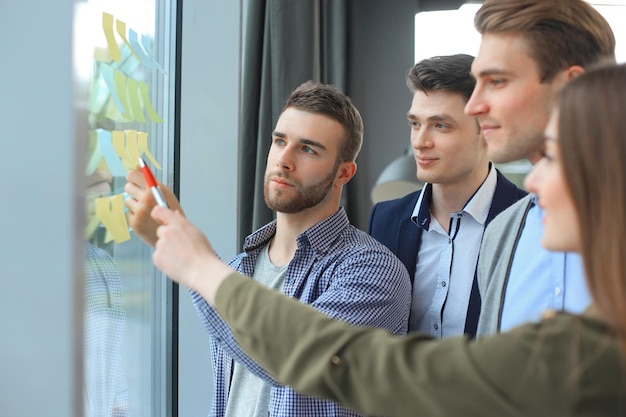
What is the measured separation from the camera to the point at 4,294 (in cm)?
86

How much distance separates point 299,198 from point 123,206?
1.28 feet

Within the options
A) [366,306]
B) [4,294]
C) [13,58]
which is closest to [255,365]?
[366,306]

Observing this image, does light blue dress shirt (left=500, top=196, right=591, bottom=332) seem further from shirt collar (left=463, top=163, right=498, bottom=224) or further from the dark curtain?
the dark curtain

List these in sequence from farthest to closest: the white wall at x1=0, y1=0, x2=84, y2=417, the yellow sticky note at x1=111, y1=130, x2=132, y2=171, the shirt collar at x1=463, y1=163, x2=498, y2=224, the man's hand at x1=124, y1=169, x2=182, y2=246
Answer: the shirt collar at x1=463, y1=163, x2=498, y2=224
the yellow sticky note at x1=111, y1=130, x2=132, y2=171
the man's hand at x1=124, y1=169, x2=182, y2=246
the white wall at x1=0, y1=0, x2=84, y2=417

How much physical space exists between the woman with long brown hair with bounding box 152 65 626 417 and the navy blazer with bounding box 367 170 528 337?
760mm

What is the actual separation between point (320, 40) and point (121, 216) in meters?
1.53

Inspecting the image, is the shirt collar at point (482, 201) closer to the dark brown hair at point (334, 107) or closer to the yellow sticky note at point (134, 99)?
the dark brown hair at point (334, 107)

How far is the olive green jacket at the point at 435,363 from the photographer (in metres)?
0.72

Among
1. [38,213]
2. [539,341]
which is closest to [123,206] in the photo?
[38,213]

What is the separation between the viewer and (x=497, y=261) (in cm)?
134

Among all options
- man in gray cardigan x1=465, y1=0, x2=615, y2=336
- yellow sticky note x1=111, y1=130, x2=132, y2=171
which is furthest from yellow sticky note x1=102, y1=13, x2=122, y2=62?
man in gray cardigan x1=465, y1=0, x2=615, y2=336

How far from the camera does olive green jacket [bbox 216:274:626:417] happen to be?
0.72 meters

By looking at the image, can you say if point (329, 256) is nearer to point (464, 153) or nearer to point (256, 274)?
point (256, 274)

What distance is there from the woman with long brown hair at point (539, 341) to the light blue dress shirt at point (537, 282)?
1.06 feet
